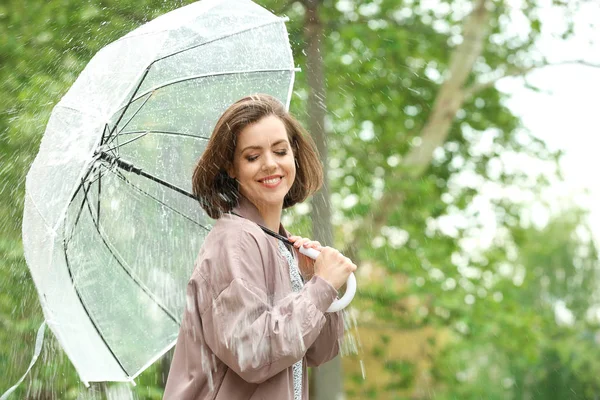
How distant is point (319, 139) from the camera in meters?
7.43

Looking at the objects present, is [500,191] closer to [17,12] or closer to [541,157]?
[541,157]

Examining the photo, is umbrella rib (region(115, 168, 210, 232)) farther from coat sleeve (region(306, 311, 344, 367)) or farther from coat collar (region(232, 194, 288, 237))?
coat sleeve (region(306, 311, 344, 367))

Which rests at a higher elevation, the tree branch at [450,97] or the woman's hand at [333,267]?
the woman's hand at [333,267]

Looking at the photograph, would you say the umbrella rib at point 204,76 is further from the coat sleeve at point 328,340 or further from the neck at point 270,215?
the coat sleeve at point 328,340

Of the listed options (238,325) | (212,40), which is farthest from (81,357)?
(212,40)

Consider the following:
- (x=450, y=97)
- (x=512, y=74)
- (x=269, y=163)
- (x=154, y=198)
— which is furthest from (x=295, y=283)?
(x=512, y=74)

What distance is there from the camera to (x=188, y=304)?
2.42 m

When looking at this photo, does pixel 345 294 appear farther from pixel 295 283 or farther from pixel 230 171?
pixel 230 171

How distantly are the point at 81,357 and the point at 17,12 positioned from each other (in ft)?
19.2

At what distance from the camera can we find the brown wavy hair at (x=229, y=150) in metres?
2.65

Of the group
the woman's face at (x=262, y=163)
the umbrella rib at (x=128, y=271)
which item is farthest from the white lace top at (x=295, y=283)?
the umbrella rib at (x=128, y=271)

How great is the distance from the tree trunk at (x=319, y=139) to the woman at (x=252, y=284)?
4.28 metres

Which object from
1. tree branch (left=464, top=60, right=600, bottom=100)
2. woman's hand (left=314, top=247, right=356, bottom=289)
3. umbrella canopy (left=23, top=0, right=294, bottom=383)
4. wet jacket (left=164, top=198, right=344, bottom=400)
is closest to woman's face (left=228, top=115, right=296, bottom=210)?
wet jacket (left=164, top=198, right=344, bottom=400)

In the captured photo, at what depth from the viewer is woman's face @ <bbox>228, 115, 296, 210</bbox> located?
2635 millimetres
